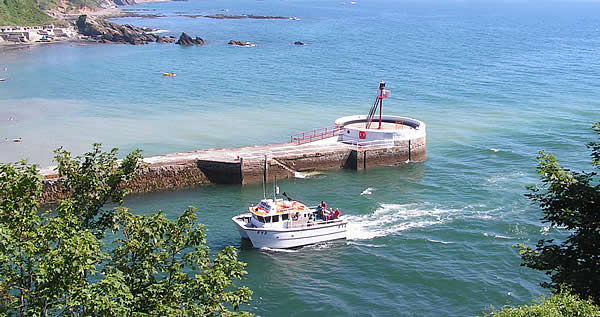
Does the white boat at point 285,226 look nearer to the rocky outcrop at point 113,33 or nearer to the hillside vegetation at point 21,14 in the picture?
the rocky outcrop at point 113,33

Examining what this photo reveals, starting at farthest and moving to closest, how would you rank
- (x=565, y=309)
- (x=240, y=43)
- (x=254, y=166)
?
(x=240, y=43) → (x=254, y=166) → (x=565, y=309)

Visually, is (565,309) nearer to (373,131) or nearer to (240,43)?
(373,131)

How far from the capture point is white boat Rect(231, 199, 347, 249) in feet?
123

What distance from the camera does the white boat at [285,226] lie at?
37.6 metres

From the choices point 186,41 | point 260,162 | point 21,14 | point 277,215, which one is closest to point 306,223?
point 277,215

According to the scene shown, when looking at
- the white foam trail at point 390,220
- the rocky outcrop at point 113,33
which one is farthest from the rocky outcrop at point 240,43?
the white foam trail at point 390,220

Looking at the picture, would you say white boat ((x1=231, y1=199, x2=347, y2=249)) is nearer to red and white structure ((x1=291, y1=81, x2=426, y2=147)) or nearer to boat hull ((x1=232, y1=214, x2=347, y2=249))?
boat hull ((x1=232, y1=214, x2=347, y2=249))

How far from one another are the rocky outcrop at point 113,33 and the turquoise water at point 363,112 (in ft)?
25.1

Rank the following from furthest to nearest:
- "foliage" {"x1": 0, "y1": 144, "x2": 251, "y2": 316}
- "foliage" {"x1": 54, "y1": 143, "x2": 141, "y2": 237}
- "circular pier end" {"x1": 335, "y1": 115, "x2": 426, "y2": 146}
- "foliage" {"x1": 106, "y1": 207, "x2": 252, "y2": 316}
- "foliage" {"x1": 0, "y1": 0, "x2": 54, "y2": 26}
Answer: "foliage" {"x1": 0, "y1": 0, "x2": 54, "y2": 26} < "circular pier end" {"x1": 335, "y1": 115, "x2": 426, "y2": 146} < "foliage" {"x1": 54, "y1": 143, "x2": 141, "y2": 237} < "foliage" {"x1": 106, "y1": 207, "x2": 252, "y2": 316} < "foliage" {"x1": 0, "y1": 144, "x2": 251, "y2": 316}

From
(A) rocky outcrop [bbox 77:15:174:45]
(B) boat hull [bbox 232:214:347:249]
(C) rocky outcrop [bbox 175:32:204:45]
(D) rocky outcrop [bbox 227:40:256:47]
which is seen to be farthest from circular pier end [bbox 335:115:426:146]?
(A) rocky outcrop [bbox 77:15:174:45]

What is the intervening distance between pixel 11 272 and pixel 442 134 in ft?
169

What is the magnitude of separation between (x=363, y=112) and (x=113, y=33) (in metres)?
86.9

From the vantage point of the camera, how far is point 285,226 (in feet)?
125

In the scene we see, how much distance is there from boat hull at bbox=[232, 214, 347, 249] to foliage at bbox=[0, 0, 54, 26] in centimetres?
12277
